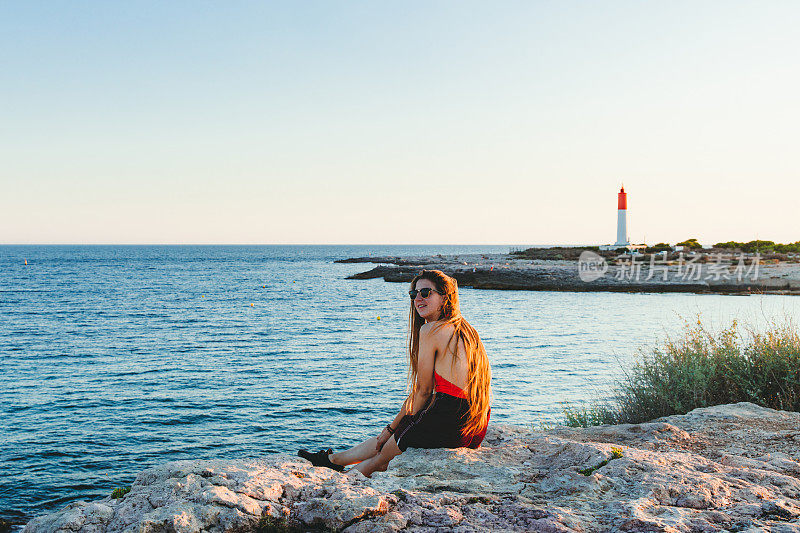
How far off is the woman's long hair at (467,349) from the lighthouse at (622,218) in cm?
7402

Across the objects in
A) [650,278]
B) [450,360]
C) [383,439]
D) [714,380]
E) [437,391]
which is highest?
[450,360]

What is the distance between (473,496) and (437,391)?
50.6 inches

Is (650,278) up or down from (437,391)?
down

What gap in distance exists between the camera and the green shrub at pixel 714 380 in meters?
8.42

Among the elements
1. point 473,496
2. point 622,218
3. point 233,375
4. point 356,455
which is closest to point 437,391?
point 356,455

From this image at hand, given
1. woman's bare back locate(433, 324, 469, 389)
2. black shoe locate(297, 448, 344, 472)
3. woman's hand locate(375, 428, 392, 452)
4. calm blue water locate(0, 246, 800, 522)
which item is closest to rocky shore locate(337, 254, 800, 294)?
calm blue water locate(0, 246, 800, 522)

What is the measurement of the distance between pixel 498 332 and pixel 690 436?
2227cm

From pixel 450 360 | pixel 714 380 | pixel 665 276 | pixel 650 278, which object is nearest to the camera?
pixel 450 360

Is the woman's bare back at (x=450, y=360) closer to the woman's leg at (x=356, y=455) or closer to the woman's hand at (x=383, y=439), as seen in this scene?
the woman's hand at (x=383, y=439)

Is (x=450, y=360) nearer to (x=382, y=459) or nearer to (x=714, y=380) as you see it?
(x=382, y=459)

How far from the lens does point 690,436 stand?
19.8 ft

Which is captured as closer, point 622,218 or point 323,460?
point 323,460

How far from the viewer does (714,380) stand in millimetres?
9062

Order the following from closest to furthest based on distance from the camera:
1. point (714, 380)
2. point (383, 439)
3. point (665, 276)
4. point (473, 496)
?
point (473, 496) < point (383, 439) < point (714, 380) < point (665, 276)
